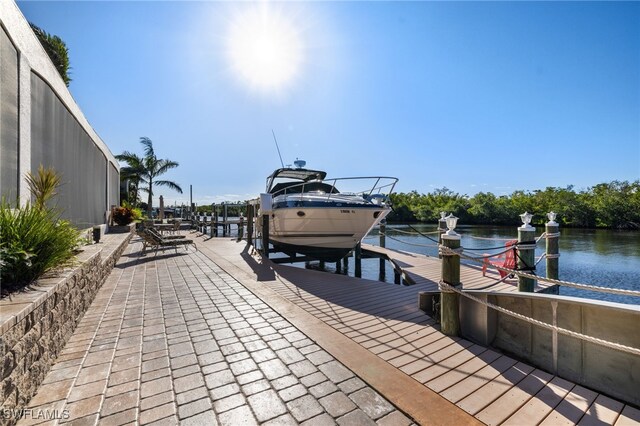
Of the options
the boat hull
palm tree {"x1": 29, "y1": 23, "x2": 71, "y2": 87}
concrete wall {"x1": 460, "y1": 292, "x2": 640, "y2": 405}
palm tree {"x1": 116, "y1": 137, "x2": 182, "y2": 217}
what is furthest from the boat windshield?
palm tree {"x1": 116, "y1": 137, "x2": 182, "y2": 217}

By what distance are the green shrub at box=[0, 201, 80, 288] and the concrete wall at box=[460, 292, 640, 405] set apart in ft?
14.0

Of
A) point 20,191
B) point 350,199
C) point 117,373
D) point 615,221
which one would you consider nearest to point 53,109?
point 20,191

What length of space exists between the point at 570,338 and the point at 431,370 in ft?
3.92

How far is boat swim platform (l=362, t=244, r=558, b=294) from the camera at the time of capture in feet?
16.6

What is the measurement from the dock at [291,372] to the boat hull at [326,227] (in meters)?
3.42

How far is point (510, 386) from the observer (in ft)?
7.22

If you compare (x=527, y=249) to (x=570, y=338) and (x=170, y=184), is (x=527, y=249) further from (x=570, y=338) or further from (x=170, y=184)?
(x=170, y=184)

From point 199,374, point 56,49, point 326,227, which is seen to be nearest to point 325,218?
point 326,227

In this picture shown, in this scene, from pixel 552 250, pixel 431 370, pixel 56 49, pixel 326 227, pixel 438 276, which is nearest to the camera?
pixel 431 370

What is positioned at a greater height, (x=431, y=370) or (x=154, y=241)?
(x=154, y=241)

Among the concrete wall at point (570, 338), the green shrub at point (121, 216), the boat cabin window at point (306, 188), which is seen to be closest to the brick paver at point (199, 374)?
the concrete wall at point (570, 338)

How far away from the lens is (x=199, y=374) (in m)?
2.31

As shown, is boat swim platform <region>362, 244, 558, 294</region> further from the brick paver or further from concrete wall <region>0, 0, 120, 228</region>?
concrete wall <region>0, 0, 120, 228</region>

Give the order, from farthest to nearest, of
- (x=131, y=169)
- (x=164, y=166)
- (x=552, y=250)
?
1. (x=164, y=166)
2. (x=131, y=169)
3. (x=552, y=250)
